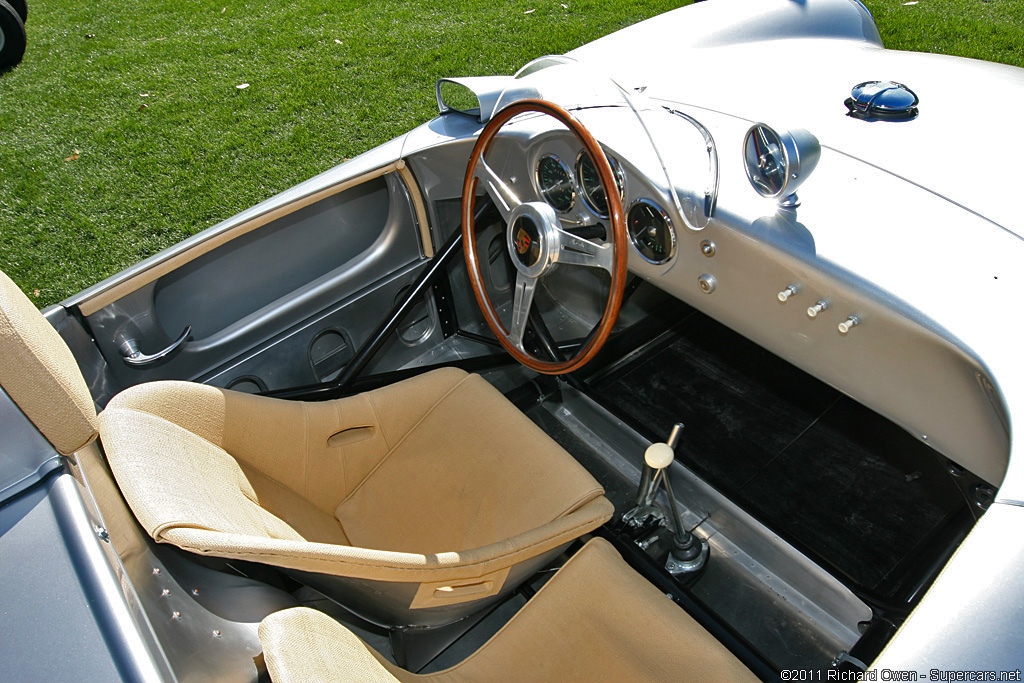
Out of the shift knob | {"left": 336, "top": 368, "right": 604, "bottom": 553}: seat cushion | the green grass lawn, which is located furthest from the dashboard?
the green grass lawn

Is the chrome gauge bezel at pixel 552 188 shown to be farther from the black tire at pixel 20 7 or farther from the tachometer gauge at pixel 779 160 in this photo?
the black tire at pixel 20 7

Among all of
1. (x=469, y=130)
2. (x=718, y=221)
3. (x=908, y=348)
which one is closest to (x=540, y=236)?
(x=718, y=221)

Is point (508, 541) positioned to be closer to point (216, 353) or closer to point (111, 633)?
point (111, 633)

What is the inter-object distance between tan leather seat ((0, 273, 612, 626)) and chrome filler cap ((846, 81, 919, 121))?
110 cm

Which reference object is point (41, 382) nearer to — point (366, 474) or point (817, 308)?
point (366, 474)

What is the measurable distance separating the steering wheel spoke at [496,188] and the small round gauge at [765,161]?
0.59 metres

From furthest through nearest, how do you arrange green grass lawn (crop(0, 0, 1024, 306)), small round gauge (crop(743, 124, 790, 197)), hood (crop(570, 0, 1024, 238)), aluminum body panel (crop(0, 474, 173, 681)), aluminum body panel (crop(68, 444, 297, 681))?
1. green grass lawn (crop(0, 0, 1024, 306))
2. hood (crop(570, 0, 1024, 238))
3. small round gauge (crop(743, 124, 790, 197))
4. aluminum body panel (crop(68, 444, 297, 681))
5. aluminum body panel (crop(0, 474, 173, 681))

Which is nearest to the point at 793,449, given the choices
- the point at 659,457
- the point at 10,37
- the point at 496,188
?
the point at 659,457

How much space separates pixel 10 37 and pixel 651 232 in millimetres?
5456

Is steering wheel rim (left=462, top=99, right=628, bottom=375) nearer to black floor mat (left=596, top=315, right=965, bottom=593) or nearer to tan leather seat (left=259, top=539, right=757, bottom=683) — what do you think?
tan leather seat (left=259, top=539, right=757, bottom=683)

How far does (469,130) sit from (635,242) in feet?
2.24

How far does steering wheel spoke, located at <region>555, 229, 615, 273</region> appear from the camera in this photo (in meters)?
1.62

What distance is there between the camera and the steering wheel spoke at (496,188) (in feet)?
6.04

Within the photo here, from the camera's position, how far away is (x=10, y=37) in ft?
16.7
